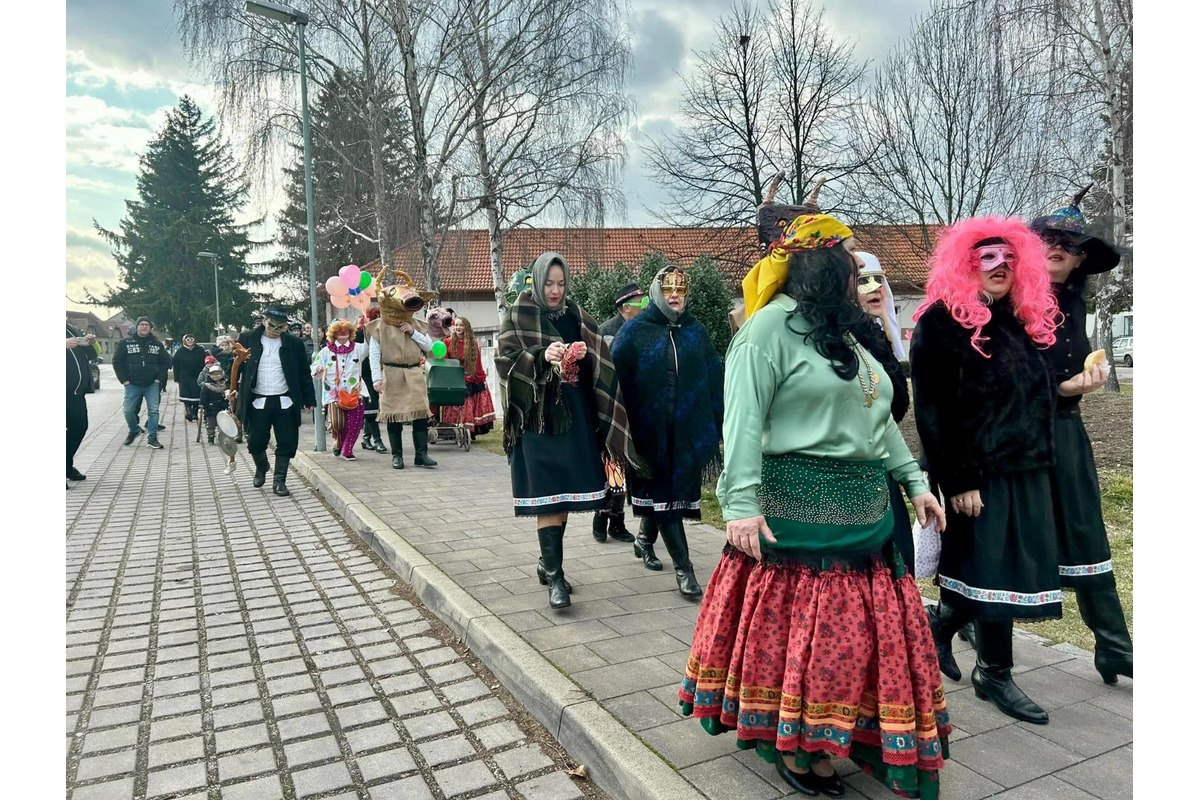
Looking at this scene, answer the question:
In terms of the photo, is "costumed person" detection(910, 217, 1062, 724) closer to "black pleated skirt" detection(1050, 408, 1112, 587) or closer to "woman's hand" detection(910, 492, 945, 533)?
"black pleated skirt" detection(1050, 408, 1112, 587)

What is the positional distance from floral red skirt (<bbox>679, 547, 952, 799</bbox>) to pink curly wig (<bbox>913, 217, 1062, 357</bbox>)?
3.94 ft

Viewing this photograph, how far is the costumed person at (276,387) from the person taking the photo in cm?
916

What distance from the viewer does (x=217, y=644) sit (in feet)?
14.8

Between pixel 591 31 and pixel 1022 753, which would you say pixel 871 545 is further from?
pixel 591 31

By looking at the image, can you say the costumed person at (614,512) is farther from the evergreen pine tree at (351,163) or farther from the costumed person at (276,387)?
the evergreen pine tree at (351,163)

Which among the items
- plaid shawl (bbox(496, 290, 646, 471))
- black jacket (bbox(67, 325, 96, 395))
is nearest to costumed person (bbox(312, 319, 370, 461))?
black jacket (bbox(67, 325, 96, 395))

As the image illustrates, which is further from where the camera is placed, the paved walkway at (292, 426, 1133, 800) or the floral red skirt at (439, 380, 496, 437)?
the floral red skirt at (439, 380, 496, 437)

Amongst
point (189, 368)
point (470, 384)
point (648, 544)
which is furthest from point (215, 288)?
point (648, 544)

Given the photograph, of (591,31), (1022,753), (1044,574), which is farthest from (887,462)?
(591,31)

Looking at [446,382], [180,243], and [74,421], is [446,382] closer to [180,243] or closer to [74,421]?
[74,421]

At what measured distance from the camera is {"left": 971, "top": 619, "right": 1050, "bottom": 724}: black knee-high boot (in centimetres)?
324

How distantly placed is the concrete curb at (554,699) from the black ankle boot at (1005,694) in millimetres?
1475

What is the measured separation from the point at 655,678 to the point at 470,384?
31.2 ft

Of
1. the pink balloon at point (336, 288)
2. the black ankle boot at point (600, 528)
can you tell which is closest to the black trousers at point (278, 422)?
the pink balloon at point (336, 288)
